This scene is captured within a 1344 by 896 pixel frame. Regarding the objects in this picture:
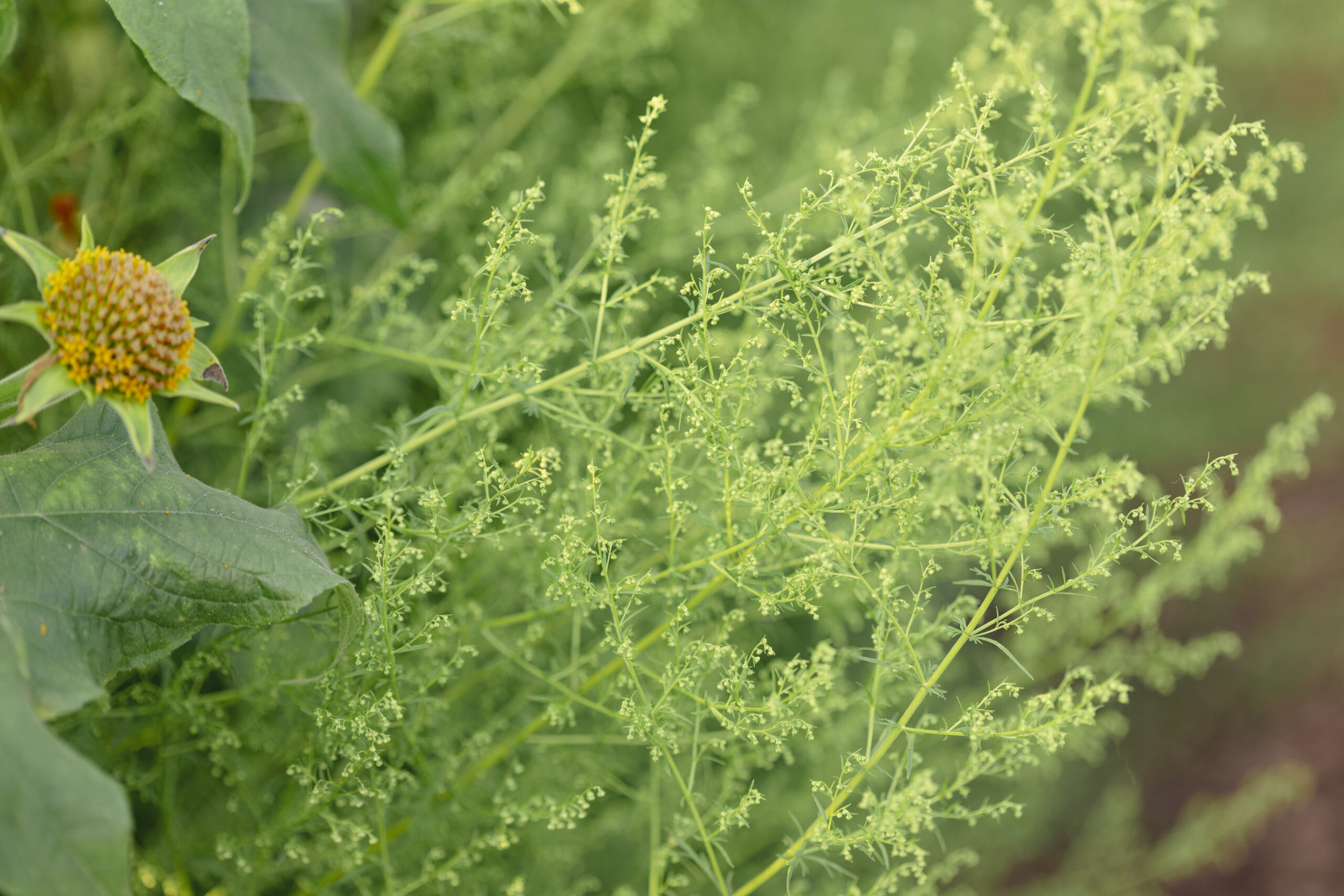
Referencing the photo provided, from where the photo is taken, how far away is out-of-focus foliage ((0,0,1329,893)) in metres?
0.29

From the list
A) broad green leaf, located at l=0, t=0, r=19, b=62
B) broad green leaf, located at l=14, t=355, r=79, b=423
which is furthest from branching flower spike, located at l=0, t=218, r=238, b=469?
broad green leaf, located at l=0, t=0, r=19, b=62

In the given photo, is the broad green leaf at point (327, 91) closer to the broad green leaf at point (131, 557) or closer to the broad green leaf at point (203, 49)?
the broad green leaf at point (203, 49)

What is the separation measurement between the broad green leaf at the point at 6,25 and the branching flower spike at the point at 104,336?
0.36ft

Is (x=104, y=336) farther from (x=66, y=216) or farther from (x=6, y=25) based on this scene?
(x=66, y=216)

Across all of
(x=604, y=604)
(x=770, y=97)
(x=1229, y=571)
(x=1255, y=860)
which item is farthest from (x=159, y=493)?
(x=1255, y=860)

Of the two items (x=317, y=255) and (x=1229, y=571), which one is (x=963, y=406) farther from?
(x=1229, y=571)

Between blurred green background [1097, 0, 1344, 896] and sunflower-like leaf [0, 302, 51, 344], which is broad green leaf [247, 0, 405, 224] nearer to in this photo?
sunflower-like leaf [0, 302, 51, 344]

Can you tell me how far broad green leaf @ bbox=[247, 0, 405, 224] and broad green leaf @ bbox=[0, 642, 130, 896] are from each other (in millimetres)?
272

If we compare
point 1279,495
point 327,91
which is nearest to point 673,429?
point 327,91

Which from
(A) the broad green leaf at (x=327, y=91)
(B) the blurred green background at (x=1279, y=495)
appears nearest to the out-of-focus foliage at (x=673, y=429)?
(A) the broad green leaf at (x=327, y=91)

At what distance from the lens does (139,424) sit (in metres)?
0.28

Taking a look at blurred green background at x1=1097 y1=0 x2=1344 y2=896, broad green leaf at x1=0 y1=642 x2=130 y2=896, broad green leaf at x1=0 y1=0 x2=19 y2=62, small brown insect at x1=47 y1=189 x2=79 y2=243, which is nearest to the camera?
broad green leaf at x1=0 y1=642 x2=130 y2=896

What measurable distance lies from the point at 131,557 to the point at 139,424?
47mm

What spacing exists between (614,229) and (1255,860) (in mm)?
1059
